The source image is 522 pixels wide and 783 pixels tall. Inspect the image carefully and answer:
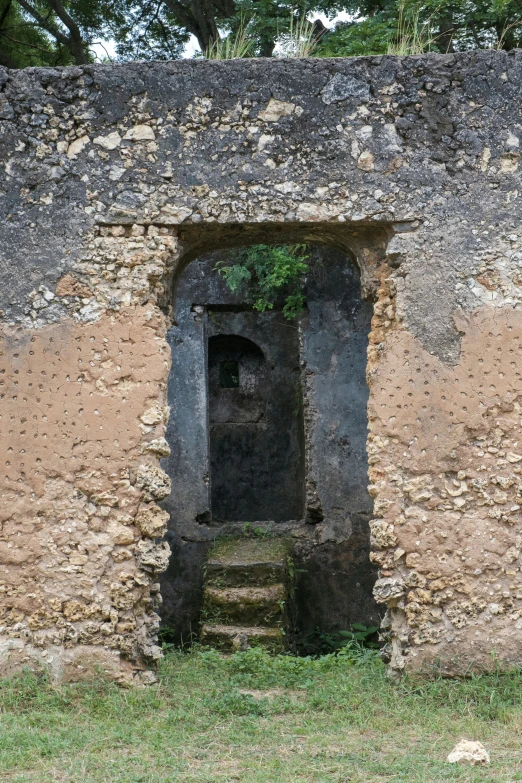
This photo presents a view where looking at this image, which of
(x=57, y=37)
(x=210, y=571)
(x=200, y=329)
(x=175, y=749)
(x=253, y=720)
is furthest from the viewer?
(x=57, y=37)

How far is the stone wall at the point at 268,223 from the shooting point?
4406 millimetres

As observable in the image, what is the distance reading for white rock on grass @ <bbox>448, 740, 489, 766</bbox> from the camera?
3403 mm

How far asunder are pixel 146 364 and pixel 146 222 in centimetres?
76

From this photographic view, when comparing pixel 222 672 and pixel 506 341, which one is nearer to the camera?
pixel 506 341

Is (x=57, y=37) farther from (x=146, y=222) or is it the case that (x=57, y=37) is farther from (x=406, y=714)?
(x=406, y=714)

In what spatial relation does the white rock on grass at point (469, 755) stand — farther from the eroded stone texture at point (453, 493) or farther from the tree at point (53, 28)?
the tree at point (53, 28)

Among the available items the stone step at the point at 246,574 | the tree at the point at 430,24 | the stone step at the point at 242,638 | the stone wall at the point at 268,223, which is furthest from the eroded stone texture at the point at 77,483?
the tree at the point at 430,24

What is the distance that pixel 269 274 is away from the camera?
294 inches

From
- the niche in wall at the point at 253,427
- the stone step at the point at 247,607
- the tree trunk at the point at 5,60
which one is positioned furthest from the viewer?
the tree trunk at the point at 5,60

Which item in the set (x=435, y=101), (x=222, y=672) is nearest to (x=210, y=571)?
(x=222, y=672)

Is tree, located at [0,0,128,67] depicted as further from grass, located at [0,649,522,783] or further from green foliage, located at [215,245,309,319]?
grass, located at [0,649,522,783]

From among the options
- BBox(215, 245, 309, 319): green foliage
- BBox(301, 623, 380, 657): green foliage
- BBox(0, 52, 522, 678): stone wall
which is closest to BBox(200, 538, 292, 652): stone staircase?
BBox(301, 623, 380, 657): green foliage

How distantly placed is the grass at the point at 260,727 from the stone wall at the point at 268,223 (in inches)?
13.9

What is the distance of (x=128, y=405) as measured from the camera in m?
4.40
